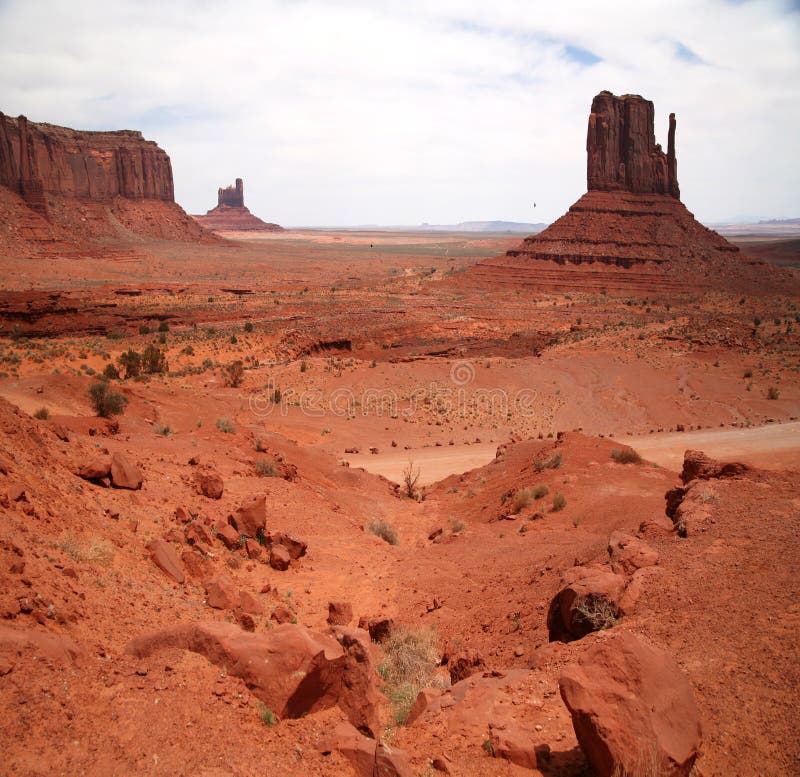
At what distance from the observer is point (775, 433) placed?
73.5 ft

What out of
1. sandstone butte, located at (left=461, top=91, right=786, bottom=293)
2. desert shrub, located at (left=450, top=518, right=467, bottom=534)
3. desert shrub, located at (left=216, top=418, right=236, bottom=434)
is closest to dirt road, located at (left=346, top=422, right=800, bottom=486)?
desert shrub, located at (left=216, top=418, right=236, bottom=434)

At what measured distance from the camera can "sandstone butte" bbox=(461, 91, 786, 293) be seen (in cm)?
6831

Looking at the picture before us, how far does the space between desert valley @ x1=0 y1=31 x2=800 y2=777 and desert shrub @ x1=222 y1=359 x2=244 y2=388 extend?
54cm

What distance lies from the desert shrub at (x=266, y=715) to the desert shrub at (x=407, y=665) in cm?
150

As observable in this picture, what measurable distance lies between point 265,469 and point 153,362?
18.4m

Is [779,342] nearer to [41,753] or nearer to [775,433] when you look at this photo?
[775,433]

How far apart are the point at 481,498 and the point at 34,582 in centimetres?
1127

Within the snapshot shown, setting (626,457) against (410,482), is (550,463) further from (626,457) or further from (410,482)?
(410,482)

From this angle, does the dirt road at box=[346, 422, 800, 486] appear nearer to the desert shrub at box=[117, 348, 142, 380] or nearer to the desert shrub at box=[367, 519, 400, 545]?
the desert shrub at box=[367, 519, 400, 545]

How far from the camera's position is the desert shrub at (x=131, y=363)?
1144 inches

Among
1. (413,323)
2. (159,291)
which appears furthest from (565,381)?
(159,291)

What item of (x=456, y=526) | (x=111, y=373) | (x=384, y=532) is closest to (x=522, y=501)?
(x=456, y=526)

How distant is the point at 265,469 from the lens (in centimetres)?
1406

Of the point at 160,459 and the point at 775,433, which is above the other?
the point at 160,459
